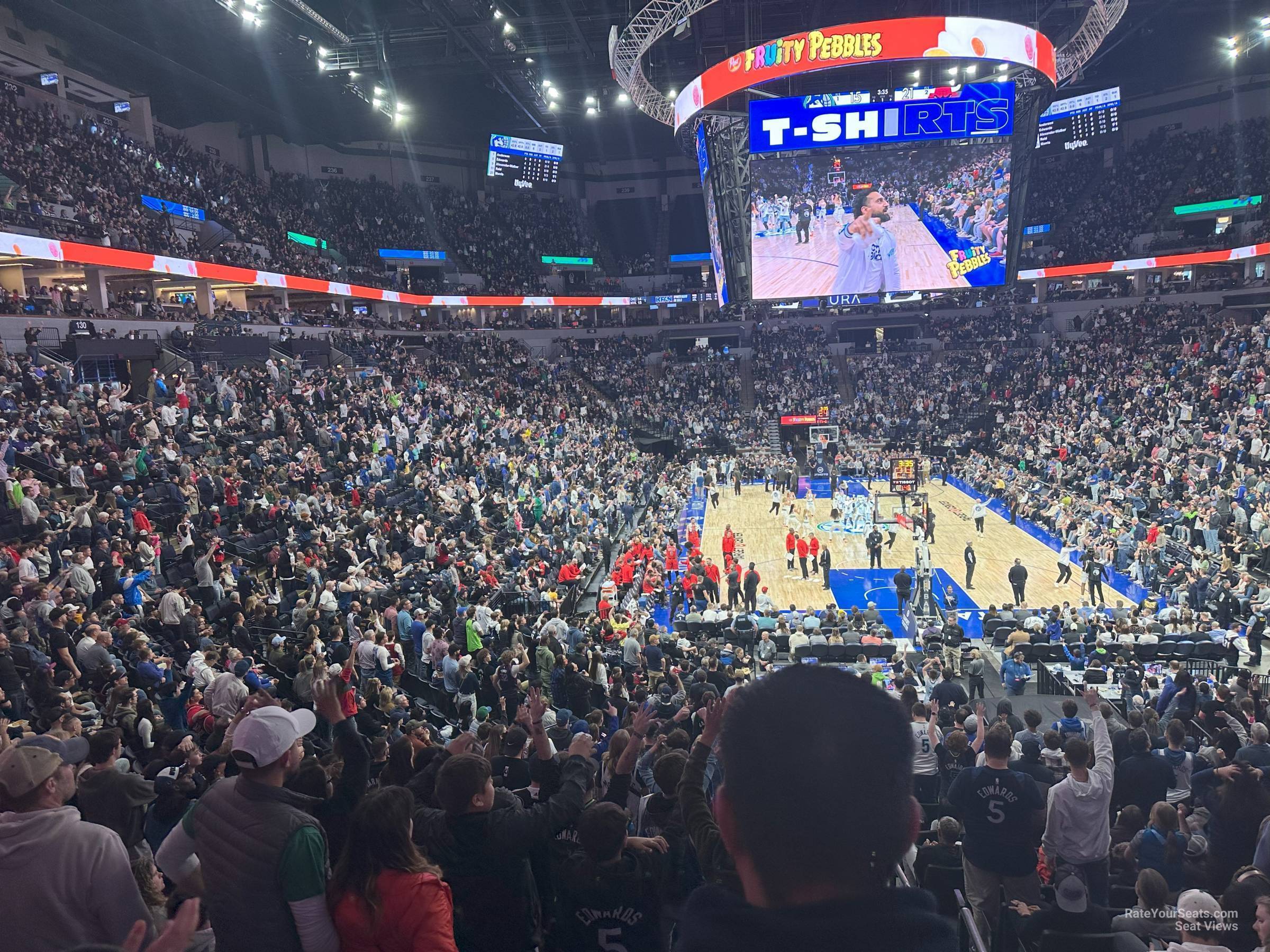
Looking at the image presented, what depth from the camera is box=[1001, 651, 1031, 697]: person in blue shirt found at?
13.0 meters

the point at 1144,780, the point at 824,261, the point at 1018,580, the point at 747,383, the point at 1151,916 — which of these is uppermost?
the point at 824,261

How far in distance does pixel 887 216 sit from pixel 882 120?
310 cm

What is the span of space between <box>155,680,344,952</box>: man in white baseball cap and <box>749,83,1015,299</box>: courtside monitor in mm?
25950

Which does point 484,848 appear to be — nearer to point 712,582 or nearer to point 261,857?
point 261,857

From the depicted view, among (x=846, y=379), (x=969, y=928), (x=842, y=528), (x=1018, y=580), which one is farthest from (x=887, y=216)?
(x=969, y=928)

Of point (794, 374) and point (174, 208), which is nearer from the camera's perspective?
point (174, 208)

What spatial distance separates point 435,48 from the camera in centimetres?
3628

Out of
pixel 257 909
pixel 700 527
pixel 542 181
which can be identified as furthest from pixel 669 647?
pixel 542 181

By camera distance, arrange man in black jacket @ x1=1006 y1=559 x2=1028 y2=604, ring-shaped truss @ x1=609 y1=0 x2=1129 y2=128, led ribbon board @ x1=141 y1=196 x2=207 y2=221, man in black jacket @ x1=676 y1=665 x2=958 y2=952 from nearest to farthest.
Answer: man in black jacket @ x1=676 y1=665 x2=958 y2=952
man in black jacket @ x1=1006 y1=559 x2=1028 y2=604
ring-shaped truss @ x1=609 y1=0 x2=1129 y2=128
led ribbon board @ x1=141 y1=196 x2=207 y2=221

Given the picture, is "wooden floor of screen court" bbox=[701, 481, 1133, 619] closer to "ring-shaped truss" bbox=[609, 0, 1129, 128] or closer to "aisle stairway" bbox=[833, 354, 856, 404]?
"aisle stairway" bbox=[833, 354, 856, 404]

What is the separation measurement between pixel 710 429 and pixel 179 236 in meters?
24.2

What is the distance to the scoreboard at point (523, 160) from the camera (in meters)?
47.4

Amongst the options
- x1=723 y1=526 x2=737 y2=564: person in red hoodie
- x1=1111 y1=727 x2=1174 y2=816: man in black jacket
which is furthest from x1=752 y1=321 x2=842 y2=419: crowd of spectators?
x1=1111 y1=727 x2=1174 y2=816: man in black jacket

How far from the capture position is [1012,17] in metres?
30.1
